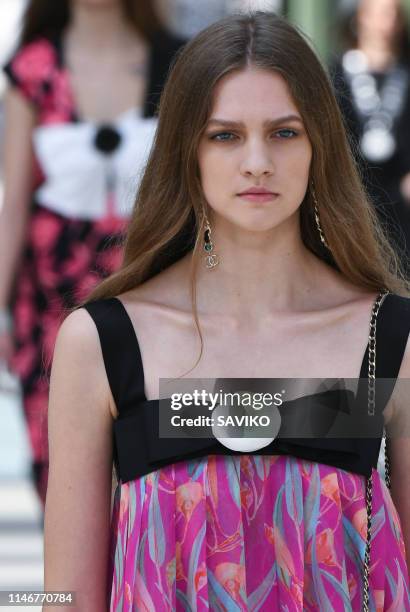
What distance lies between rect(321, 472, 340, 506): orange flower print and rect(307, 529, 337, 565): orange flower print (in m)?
0.06

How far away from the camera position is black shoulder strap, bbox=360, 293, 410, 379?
289cm

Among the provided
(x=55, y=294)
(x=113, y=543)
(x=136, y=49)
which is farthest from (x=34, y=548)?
(x=113, y=543)

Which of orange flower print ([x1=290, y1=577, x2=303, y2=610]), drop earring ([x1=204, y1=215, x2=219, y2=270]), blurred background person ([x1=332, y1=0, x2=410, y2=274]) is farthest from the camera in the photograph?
blurred background person ([x1=332, y1=0, x2=410, y2=274])

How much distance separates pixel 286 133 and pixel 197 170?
19 centimetres

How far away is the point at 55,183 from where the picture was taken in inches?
188

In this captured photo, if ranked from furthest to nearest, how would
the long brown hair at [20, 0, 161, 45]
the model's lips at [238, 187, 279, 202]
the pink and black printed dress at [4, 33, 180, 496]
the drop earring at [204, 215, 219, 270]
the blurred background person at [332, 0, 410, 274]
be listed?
the blurred background person at [332, 0, 410, 274]
the long brown hair at [20, 0, 161, 45]
the pink and black printed dress at [4, 33, 180, 496]
the drop earring at [204, 215, 219, 270]
the model's lips at [238, 187, 279, 202]

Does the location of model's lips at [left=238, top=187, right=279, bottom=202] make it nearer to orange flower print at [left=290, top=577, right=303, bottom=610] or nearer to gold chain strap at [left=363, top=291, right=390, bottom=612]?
gold chain strap at [left=363, top=291, right=390, bottom=612]

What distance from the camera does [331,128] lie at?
117 inches

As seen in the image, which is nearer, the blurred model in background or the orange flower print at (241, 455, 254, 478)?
the orange flower print at (241, 455, 254, 478)

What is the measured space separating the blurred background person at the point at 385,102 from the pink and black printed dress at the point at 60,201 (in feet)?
3.48

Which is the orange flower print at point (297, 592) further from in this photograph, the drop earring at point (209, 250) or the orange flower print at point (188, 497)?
the drop earring at point (209, 250)

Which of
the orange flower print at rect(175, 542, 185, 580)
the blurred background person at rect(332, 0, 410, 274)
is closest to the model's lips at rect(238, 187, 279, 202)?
the orange flower print at rect(175, 542, 185, 580)

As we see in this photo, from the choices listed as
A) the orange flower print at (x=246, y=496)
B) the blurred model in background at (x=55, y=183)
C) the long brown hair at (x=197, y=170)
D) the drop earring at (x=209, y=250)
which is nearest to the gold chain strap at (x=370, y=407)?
the long brown hair at (x=197, y=170)

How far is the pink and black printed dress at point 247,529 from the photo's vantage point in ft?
9.11
